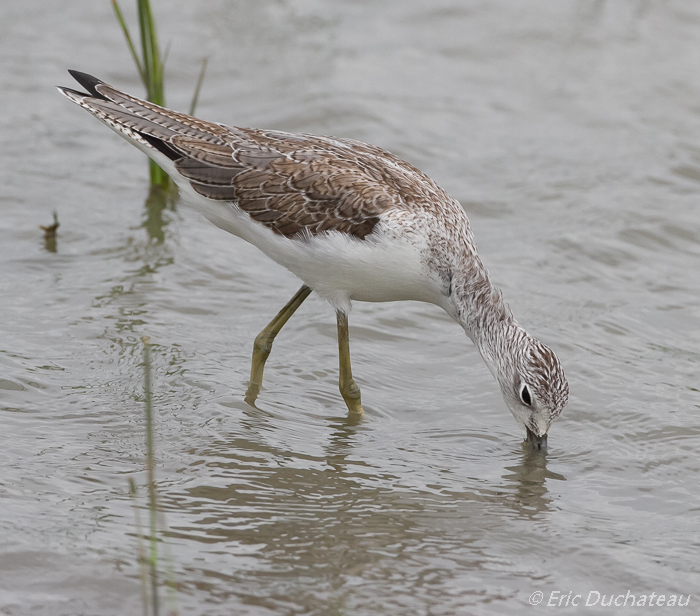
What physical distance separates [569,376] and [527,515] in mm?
2375

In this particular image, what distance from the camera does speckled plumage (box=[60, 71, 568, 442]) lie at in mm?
7707

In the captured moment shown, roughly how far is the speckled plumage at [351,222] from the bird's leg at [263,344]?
544mm

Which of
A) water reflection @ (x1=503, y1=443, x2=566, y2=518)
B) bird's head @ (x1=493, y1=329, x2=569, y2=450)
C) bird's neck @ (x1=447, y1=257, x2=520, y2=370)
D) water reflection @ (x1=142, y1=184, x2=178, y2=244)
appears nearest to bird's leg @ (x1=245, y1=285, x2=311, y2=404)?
bird's neck @ (x1=447, y1=257, x2=520, y2=370)

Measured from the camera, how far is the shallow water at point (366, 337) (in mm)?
6047

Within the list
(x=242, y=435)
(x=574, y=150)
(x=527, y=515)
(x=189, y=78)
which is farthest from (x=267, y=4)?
(x=527, y=515)

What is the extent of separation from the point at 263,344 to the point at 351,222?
1.45 metres

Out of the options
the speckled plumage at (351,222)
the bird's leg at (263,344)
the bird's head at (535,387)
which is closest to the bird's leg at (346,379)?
the speckled plumage at (351,222)

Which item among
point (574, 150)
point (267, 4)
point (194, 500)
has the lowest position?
point (194, 500)

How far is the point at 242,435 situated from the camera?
755 centimetres

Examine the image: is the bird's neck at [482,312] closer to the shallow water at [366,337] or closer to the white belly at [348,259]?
the white belly at [348,259]

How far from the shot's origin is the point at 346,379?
8203mm

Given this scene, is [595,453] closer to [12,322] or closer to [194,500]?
[194,500]

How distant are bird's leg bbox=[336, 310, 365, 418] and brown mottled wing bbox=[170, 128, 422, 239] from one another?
2.83 feet

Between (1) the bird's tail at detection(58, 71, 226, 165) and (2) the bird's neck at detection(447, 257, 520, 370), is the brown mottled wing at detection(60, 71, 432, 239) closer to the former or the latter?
(1) the bird's tail at detection(58, 71, 226, 165)
